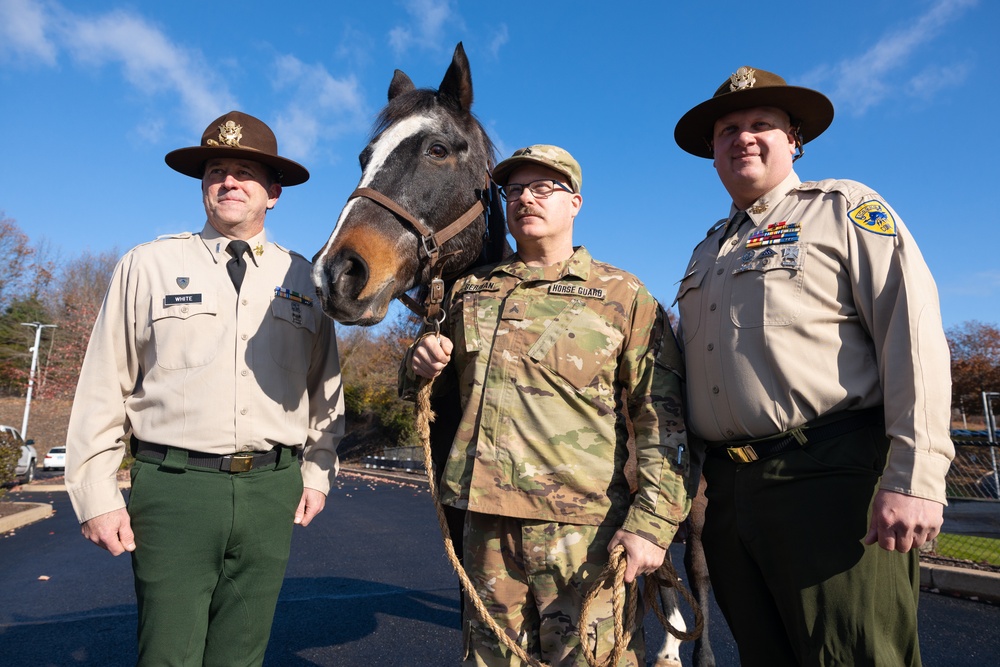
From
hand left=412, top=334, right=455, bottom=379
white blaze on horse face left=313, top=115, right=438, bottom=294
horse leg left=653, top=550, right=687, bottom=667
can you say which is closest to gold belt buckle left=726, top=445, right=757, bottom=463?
hand left=412, top=334, right=455, bottom=379

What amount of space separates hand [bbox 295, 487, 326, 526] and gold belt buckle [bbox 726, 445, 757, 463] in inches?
66.3

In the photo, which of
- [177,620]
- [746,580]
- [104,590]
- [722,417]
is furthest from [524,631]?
[104,590]

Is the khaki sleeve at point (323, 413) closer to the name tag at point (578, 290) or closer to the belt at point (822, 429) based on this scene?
the name tag at point (578, 290)

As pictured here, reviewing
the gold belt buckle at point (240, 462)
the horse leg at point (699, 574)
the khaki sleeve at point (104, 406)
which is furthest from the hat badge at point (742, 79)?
the khaki sleeve at point (104, 406)

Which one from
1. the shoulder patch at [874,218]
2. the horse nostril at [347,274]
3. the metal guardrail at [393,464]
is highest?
the shoulder patch at [874,218]

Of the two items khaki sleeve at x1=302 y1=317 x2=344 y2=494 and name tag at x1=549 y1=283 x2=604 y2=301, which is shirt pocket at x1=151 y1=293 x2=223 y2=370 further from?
name tag at x1=549 y1=283 x2=604 y2=301

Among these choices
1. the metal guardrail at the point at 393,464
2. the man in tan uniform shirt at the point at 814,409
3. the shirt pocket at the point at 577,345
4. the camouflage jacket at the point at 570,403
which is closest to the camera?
the man in tan uniform shirt at the point at 814,409

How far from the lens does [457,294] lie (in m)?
2.52

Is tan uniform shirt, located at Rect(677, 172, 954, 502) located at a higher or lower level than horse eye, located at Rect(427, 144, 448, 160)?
lower

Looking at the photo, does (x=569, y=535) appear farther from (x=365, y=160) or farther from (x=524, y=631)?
(x=365, y=160)

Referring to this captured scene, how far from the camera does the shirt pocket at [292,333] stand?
2607 mm

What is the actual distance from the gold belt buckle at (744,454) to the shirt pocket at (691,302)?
17.7 inches

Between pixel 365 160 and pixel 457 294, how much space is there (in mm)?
800

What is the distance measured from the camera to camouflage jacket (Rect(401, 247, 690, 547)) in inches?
79.4
